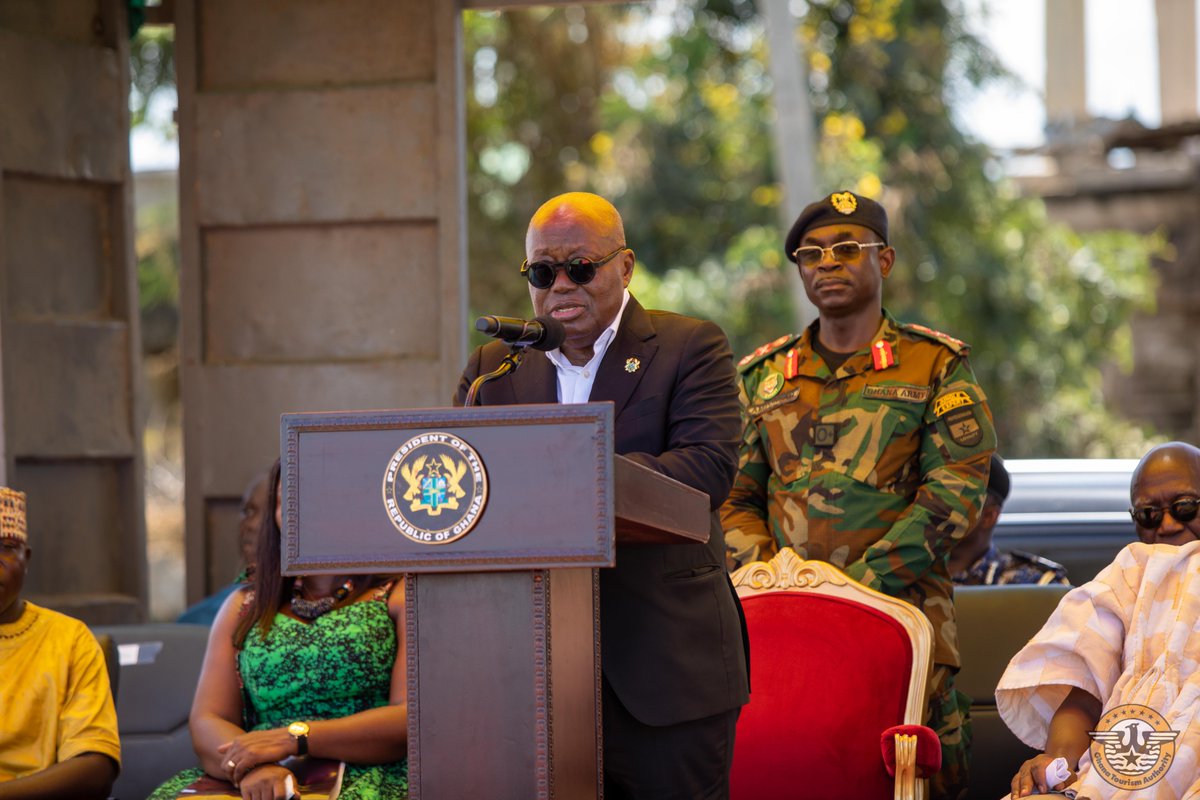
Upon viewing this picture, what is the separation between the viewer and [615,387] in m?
3.08

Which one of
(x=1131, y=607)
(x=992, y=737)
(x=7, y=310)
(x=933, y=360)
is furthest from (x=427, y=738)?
(x=7, y=310)

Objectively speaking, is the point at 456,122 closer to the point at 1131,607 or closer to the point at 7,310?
the point at 7,310

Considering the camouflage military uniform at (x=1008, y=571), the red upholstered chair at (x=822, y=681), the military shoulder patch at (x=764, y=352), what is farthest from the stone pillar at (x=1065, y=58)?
the red upholstered chair at (x=822, y=681)

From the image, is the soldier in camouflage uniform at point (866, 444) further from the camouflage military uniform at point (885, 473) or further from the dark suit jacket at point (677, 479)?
the dark suit jacket at point (677, 479)

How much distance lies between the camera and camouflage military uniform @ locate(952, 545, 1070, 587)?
554cm

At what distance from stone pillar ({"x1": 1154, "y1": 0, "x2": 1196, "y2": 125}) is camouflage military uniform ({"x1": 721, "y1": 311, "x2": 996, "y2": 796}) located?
59.1 feet

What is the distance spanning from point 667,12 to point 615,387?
11.8 meters

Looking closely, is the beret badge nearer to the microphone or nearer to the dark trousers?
the microphone

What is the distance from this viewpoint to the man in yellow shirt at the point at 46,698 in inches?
157

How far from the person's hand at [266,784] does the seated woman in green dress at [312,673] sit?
16 cm

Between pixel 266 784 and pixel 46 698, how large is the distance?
2.66 feet

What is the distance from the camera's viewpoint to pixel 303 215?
6.30 meters

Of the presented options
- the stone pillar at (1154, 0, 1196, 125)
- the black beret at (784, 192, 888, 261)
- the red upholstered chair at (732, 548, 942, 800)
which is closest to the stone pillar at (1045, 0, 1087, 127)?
the stone pillar at (1154, 0, 1196, 125)

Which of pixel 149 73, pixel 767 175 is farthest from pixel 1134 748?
pixel 149 73
